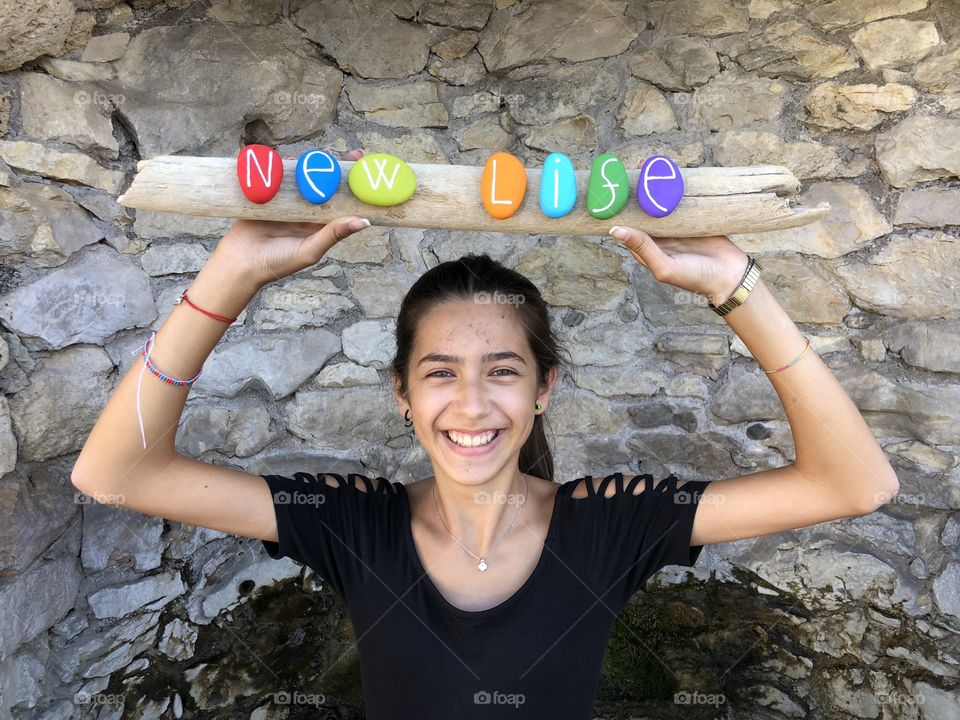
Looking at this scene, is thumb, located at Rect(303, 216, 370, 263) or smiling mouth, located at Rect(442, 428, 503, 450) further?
Answer: smiling mouth, located at Rect(442, 428, 503, 450)

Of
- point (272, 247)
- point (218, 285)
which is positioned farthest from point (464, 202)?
point (218, 285)

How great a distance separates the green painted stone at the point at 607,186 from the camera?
125cm

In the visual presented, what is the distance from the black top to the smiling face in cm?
19

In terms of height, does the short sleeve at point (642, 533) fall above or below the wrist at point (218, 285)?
below

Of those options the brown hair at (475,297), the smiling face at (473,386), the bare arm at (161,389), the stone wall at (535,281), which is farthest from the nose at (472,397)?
the stone wall at (535,281)

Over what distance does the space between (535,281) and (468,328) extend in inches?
38.1

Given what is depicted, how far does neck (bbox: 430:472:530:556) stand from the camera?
1.49 meters

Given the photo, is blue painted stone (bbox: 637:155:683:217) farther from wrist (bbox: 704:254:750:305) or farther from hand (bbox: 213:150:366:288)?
hand (bbox: 213:150:366:288)

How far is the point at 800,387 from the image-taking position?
1.28 meters

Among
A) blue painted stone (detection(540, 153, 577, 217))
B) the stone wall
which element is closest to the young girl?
blue painted stone (detection(540, 153, 577, 217))

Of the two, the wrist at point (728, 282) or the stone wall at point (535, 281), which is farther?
the stone wall at point (535, 281)

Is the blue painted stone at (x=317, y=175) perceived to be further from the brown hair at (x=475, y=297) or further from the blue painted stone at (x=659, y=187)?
the blue painted stone at (x=659, y=187)

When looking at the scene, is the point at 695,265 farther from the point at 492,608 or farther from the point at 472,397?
the point at 492,608

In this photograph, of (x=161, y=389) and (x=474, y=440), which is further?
(x=474, y=440)
